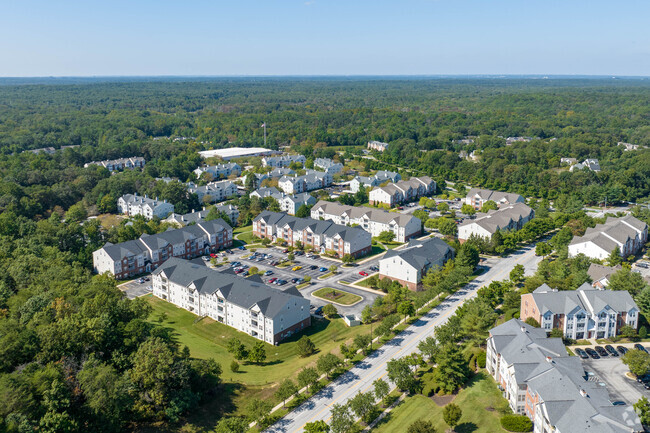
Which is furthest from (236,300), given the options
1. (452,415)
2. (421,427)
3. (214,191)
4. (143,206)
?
(214,191)

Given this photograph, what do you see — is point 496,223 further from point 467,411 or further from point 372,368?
point 467,411

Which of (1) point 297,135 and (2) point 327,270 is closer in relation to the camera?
(2) point 327,270

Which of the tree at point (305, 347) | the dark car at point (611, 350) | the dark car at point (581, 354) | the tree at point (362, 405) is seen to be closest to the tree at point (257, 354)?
the tree at point (305, 347)

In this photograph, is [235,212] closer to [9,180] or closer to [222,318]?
[222,318]

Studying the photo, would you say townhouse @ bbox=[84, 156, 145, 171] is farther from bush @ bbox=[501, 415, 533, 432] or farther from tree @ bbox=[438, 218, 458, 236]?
bush @ bbox=[501, 415, 533, 432]

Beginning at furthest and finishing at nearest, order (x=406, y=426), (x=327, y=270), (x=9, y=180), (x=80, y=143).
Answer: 1. (x=80, y=143)
2. (x=9, y=180)
3. (x=327, y=270)
4. (x=406, y=426)

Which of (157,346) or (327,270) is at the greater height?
(157,346)

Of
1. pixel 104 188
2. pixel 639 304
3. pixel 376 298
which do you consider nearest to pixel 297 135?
pixel 104 188
